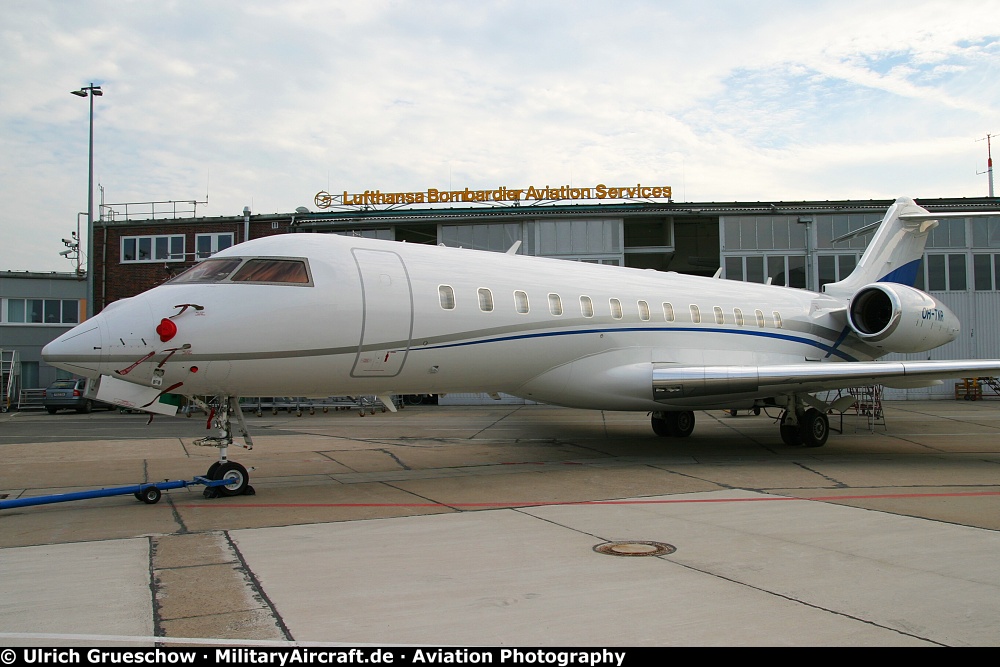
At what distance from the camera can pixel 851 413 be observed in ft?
85.8

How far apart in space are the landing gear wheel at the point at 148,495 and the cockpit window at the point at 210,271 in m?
2.60

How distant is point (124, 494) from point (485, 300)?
18.2 feet

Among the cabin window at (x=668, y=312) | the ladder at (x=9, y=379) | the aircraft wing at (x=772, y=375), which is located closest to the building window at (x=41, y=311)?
the ladder at (x=9, y=379)

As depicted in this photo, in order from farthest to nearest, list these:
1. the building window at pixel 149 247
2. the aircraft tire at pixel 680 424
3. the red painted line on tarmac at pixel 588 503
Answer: the building window at pixel 149 247 < the aircraft tire at pixel 680 424 < the red painted line on tarmac at pixel 588 503

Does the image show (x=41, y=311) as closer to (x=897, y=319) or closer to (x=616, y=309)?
(x=616, y=309)

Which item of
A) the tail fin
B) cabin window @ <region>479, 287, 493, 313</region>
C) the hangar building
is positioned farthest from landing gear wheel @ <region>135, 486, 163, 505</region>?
the hangar building

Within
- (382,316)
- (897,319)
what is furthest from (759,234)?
(382,316)

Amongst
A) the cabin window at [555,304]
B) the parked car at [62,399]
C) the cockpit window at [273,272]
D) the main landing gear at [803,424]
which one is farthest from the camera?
the parked car at [62,399]

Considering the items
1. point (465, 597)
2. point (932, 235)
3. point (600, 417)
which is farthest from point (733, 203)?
point (465, 597)

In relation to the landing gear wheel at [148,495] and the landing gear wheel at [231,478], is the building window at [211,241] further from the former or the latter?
the landing gear wheel at [148,495]

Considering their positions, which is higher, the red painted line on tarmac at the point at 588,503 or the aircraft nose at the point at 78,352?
the aircraft nose at the point at 78,352

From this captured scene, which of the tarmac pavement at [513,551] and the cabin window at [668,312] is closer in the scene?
the tarmac pavement at [513,551]

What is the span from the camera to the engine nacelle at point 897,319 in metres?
16.8

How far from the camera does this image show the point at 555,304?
12.8m
